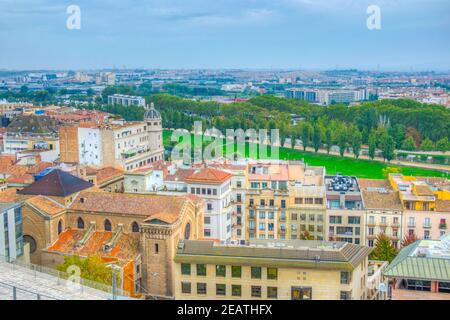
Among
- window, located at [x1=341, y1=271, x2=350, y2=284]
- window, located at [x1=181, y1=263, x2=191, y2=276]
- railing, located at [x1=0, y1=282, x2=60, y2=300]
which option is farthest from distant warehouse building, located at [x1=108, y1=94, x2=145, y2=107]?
railing, located at [x1=0, y1=282, x2=60, y2=300]

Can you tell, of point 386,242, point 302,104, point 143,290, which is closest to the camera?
point 143,290

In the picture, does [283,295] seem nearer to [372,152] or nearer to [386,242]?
[386,242]

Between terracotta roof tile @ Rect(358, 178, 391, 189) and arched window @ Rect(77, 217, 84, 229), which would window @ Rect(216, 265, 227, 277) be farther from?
terracotta roof tile @ Rect(358, 178, 391, 189)

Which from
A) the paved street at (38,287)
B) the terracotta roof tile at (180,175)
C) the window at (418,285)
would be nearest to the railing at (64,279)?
the paved street at (38,287)

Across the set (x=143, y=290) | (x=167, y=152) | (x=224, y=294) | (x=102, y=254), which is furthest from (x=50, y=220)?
(x=167, y=152)

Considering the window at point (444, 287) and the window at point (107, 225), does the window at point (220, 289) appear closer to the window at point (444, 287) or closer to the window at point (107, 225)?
the window at point (444, 287)
